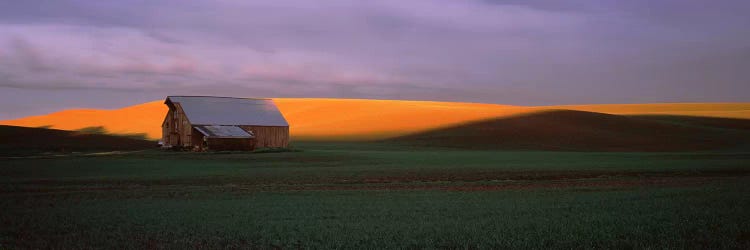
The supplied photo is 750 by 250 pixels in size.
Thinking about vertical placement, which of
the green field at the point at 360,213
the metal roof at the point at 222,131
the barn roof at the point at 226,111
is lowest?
the green field at the point at 360,213

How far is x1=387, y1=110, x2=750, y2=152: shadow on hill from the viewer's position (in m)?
63.4

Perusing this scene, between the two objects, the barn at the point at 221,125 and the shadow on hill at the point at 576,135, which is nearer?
the barn at the point at 221,125

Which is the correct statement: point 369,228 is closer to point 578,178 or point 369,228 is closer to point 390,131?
point 578,178

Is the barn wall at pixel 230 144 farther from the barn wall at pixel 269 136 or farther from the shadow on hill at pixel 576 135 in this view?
the shadow on hill at pixel 576 135

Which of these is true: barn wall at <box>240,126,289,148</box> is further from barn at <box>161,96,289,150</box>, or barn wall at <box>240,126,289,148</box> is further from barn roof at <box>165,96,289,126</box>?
barn roof at <box>165,96,289,126</box>

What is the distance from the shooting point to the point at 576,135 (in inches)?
2726

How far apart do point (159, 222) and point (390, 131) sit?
68.5 metres

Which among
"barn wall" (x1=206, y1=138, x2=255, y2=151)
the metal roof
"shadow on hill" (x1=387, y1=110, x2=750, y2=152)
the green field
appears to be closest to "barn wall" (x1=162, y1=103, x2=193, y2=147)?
the metal roof

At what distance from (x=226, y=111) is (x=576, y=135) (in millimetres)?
38877

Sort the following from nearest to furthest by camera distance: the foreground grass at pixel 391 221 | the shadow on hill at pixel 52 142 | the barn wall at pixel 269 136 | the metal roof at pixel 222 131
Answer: the foreground grass at pixel 391 221
the shadow on hill at pixel 52 142
the metal roof at pixel 222 131
the barn wall at pixel 269 136

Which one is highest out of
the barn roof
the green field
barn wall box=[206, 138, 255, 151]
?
the barn roof

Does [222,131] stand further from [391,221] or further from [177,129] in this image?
[391,221]

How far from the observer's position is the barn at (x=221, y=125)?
5219 centimetres

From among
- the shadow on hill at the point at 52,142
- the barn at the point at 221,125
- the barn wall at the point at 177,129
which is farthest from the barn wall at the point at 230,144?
the shadow on hill at the point at 52,142
